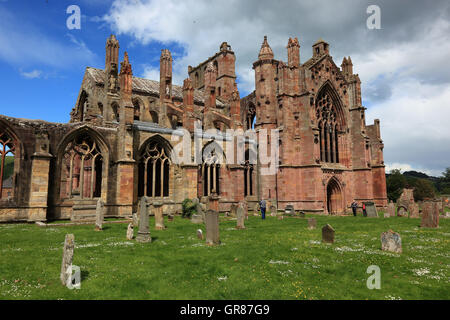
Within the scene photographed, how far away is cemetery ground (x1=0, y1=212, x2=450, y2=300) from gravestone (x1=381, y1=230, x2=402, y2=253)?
10.9 inches

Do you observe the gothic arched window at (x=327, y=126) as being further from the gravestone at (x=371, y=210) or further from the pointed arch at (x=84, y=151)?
the pointed arch at (x=84, y=151)

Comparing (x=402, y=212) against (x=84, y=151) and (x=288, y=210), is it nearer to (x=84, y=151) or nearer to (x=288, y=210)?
(x=288, y=210)

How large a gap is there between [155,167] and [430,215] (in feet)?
59.9

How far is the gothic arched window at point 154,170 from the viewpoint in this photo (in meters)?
21.7

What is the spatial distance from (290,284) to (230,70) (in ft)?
111

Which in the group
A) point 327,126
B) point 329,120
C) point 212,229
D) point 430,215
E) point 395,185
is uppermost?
point 329,120

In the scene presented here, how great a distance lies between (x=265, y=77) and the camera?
2955 cm

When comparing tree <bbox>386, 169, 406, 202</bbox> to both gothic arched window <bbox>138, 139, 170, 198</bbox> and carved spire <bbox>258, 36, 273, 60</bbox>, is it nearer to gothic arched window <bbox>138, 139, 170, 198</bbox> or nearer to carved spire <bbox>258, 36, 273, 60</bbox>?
carved spire <bbox>258, 36, 273, 60</bbox>

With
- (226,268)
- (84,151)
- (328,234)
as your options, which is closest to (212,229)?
(226,268)

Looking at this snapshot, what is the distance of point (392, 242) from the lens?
930 centimetres

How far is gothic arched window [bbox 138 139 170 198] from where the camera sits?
21.7 m

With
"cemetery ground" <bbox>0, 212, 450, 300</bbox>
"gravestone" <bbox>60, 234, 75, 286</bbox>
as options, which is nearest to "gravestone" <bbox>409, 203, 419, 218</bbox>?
"cemetery ground" <bbox>0, 212, 450, 300</bbox>

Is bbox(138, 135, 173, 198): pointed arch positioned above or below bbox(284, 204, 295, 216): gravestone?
above
